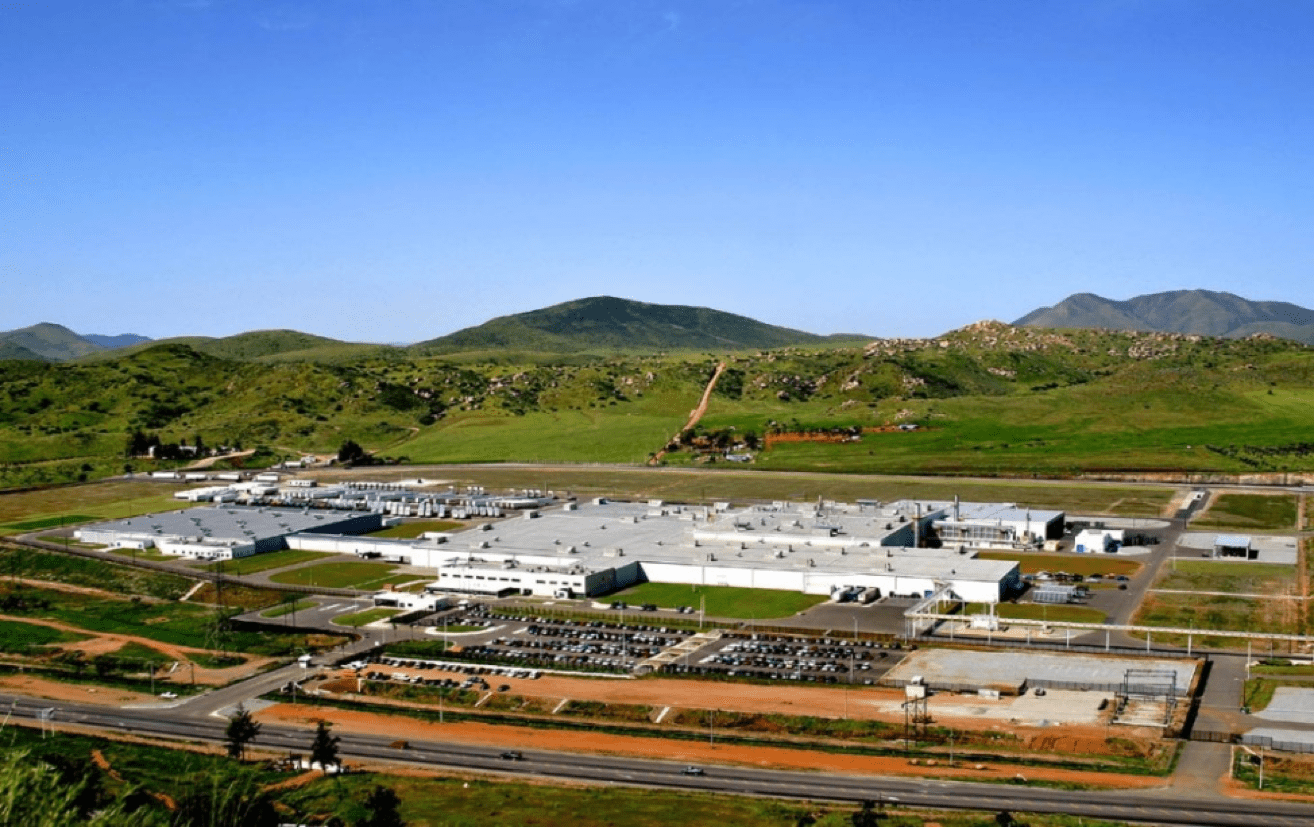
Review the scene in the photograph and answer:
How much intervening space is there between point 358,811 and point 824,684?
35.9m

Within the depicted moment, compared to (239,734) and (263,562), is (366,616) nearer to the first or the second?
(263,562)

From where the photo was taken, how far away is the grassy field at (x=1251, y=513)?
14475 cm

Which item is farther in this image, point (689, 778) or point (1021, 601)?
point (1021, 601)

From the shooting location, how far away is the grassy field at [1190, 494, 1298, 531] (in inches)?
5699

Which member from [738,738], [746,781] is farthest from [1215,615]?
[746,781]

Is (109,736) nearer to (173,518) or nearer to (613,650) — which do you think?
(613,650)

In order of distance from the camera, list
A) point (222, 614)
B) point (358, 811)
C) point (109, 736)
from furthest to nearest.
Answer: point (222, 614), point (109, 736), point (358, 811)

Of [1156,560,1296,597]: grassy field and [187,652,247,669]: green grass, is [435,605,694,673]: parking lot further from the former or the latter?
[1156,560,1296,597]: grassy field

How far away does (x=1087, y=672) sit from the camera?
278ft

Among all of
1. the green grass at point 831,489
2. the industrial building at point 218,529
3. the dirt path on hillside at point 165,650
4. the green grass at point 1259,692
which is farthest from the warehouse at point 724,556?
the green grass at point 1259,692

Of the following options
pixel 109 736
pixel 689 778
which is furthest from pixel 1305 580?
pixel 109 736

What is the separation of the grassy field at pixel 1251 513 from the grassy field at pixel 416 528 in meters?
91.0

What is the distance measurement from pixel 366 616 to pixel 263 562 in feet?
104

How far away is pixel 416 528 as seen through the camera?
156375mm
